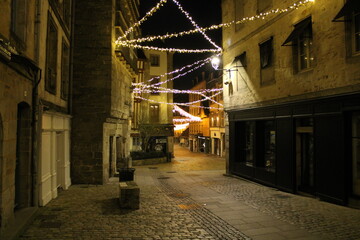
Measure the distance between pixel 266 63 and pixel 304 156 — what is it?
4304 mm

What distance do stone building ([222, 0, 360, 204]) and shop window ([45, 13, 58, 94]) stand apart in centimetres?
833

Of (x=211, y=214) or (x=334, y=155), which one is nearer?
(x=211, y=214)

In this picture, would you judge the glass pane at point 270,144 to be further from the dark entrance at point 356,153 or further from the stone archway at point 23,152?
the stone archway at point 23,152

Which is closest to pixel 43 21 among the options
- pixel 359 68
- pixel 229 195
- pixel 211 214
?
pixel 211 214

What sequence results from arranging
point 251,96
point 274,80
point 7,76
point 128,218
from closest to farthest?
point 7,76, point 128,218, point 274,80, point 251,96

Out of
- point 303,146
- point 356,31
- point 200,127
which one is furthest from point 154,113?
point 356,31

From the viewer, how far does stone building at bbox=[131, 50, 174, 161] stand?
1391 inches

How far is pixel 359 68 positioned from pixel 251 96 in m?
6.24

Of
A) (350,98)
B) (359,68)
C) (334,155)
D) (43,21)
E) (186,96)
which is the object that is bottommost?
(334,155)

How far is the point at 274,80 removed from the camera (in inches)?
509

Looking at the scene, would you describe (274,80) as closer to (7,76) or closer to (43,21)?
(43,21)

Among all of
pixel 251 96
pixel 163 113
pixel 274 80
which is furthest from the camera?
pixel 163 113

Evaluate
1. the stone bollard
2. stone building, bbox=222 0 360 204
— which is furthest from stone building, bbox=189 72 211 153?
the stone bollard

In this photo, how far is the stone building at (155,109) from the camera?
35.3m
